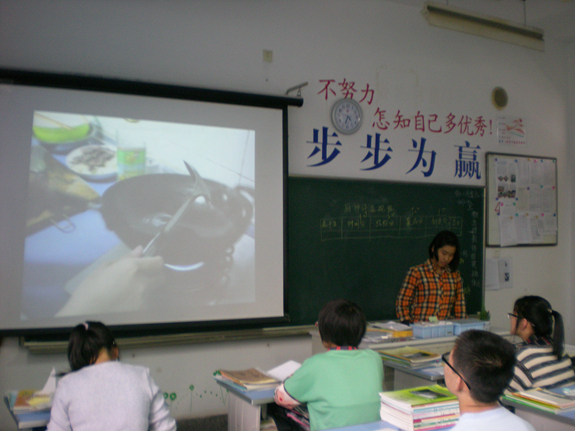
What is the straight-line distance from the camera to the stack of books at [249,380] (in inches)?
90.0

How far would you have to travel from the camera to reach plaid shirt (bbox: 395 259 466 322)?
12.4 ft

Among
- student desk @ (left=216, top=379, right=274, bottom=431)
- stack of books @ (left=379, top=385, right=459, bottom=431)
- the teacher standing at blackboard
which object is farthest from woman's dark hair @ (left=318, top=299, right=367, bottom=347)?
the teacher standing at blackboard

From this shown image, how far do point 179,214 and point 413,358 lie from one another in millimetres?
1780

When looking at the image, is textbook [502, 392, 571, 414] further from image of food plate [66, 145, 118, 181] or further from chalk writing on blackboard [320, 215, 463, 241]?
image of food plate [66, 145, 118, 181]

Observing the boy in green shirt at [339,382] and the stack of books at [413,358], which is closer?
the boy in green shirt at [339,382]

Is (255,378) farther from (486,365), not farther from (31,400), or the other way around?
(486,365)

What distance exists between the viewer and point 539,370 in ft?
7.32

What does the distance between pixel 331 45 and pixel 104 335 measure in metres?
2.95

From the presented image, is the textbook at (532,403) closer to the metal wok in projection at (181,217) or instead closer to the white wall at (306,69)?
the white wall at (306,69)

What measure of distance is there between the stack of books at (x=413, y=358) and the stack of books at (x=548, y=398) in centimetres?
58

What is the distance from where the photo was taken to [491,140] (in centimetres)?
462

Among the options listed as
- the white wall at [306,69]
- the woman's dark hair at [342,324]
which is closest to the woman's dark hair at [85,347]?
the woman's dark hair at [342,324]

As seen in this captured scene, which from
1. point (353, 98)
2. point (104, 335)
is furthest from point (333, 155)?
point (104, 335)

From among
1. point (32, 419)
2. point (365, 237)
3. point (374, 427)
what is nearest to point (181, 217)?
point (365, 237)
